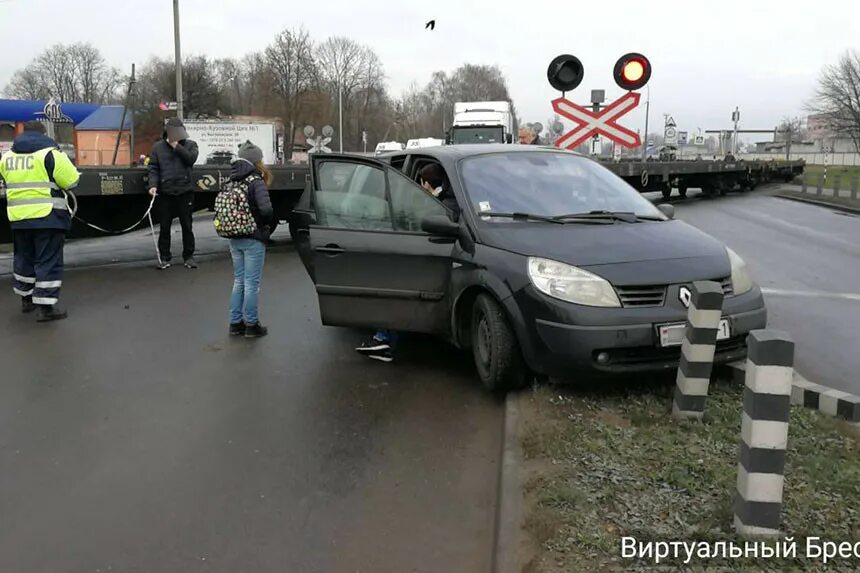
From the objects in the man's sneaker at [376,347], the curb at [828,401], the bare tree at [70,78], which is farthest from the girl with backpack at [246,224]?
the bare tree at [70,78]

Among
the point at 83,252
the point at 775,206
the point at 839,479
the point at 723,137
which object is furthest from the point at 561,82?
the point at 723,137

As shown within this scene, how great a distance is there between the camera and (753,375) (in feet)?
9.82

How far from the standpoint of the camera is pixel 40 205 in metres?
7.30

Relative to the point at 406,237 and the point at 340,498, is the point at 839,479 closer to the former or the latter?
the point at 340,498

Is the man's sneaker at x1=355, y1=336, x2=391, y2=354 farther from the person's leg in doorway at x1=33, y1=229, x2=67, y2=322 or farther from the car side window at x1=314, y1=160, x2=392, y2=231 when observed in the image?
the person's leg in doorway at x1=33, y1=229, x2=67, y2=322

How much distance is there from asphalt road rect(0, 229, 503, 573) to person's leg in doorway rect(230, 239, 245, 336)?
15cm

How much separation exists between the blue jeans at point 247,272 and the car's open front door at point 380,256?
0.88m

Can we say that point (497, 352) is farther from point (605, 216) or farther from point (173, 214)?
point (173, 214)

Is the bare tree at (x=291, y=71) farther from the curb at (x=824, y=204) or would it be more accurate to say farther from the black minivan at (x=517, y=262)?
the black minivan at (x=517, y=262)

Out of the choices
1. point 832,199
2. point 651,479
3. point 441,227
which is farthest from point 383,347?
point 832,199

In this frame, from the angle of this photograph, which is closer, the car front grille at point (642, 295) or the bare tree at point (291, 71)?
the car front grille at point (642, 295)

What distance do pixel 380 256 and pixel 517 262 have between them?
1.24 metres

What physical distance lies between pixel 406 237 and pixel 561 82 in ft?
17.1

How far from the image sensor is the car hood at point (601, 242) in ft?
15.4
